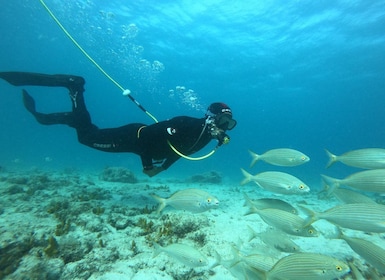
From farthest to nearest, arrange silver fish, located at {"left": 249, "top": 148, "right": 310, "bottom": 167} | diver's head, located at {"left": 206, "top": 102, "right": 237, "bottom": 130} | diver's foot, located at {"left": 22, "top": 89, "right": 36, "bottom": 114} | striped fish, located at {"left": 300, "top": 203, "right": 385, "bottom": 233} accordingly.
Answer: diver's foot, located at {"left": 22, "top": 89, "right": 36, "bottom": 114} < diver's head, located at {"left": 206, "top": 102, "right": 237, "bottom": 130} < silver fish, located at {"left": 249, "top": 148, "right": 310, "bottom": 167} < striped fish, located at {"left": 300, "top": 203, "right": 385, "bottom": 233}

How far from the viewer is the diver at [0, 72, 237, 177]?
6246mm

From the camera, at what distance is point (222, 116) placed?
6.01 metres

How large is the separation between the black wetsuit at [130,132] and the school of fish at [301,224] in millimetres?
2175

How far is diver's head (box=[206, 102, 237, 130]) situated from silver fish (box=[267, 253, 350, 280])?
3.82 m

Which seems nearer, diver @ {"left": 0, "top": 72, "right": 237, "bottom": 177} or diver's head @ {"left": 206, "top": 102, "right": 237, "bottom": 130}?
diver's head @ {"left": 206, "top": 102, "right": 237, "bottom": 130}

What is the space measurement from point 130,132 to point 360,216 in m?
6.41

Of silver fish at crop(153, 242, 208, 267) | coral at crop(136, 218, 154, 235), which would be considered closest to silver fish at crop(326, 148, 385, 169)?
silver fish at crop(153, 242, 208, 267)

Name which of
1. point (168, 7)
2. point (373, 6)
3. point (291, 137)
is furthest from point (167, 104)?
point (373, 6)

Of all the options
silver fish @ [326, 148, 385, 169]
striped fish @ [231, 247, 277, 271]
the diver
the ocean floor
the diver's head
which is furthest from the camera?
the diver

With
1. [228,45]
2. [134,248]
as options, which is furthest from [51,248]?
[228,45]

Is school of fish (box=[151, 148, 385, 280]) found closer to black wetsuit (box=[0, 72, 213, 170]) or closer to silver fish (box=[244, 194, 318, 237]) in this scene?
silver fish (box=[244, 194, 318, 237])

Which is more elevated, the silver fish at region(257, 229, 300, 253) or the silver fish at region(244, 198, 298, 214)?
the silver fish at region(244, 198, 298, 214)

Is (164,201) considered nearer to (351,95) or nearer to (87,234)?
(87,234)

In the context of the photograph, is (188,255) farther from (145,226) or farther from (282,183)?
(145,226)
